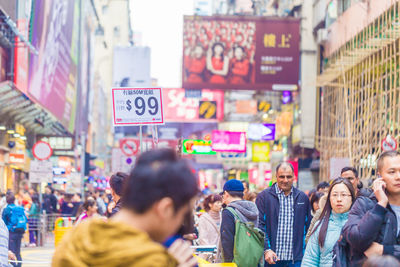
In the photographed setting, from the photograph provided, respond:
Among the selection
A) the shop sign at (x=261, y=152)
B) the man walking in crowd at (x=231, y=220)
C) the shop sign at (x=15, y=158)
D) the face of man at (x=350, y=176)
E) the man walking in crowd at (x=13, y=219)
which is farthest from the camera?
the shop sign at (x=261, y=152)

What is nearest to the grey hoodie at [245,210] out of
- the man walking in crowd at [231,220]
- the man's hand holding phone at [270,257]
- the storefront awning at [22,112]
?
the man walking in crowd at [231,220]

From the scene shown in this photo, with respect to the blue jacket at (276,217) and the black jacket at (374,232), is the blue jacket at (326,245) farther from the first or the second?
the blue jacket at (276,217)

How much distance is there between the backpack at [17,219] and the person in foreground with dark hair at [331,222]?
30.2 feet

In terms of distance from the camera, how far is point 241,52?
30.2 meters

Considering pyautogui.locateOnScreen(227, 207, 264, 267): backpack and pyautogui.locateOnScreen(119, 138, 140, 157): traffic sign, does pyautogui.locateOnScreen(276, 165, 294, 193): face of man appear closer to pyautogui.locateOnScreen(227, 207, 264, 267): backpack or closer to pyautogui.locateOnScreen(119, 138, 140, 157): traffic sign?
pyautogui.locateOnScreen(227, 207, 264, 267): backpack

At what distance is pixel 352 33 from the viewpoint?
2823cm


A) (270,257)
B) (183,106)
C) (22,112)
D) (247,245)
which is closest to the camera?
(247,245)

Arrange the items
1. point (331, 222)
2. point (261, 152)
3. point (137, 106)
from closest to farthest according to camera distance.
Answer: point (331, 222) → point (137, 106) → point (261, 152)

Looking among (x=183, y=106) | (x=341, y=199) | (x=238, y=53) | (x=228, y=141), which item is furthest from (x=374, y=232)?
(x=183, y=106)

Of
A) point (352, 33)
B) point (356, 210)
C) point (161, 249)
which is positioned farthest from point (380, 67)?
point (161, 249)

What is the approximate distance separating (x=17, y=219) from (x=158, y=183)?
12760 millimetres

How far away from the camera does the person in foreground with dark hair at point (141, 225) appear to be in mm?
2439

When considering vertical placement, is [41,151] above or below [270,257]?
above

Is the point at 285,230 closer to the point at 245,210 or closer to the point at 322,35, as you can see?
the point at 245,210
